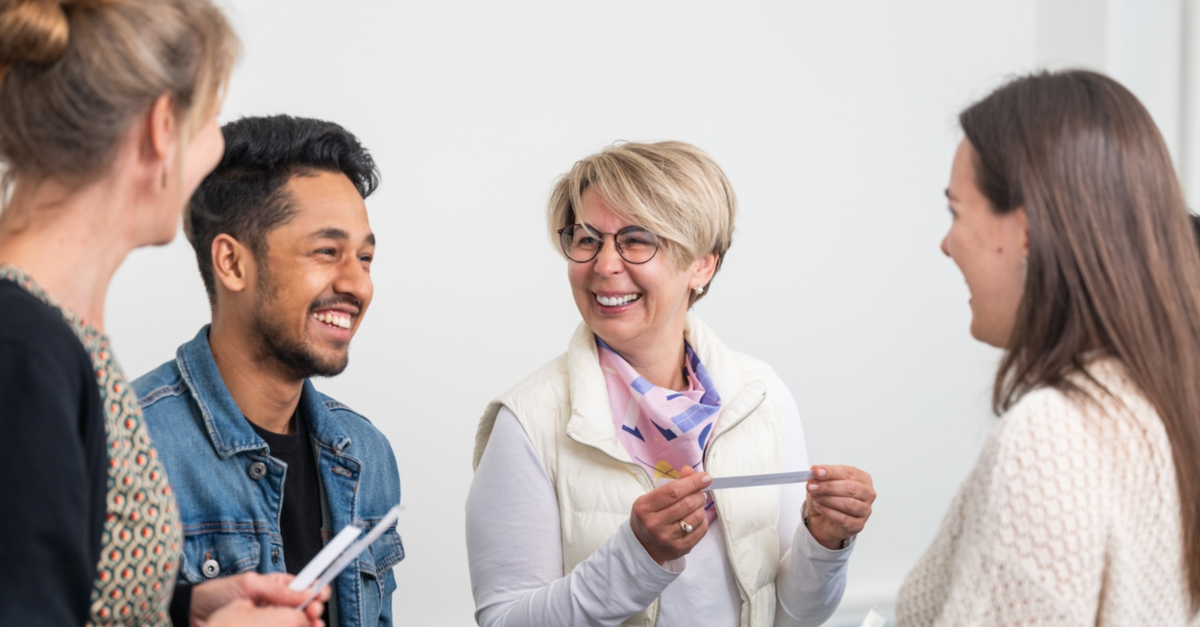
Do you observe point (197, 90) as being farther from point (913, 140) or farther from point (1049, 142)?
point (913, 140)

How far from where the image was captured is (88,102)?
984 millimetres

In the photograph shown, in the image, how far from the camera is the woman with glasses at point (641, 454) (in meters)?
1.69

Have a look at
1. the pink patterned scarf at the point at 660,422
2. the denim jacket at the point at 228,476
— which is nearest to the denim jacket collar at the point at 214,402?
the denim jacket at the point at 228,476

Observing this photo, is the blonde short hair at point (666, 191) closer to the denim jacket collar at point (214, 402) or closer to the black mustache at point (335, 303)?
the black mustache at point (335, 303)

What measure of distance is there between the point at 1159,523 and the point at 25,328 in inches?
43.5

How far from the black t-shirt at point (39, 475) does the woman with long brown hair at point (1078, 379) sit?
866mm

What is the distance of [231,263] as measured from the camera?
168 cm

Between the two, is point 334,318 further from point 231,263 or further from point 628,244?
point 628,244

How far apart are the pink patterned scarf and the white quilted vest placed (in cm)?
3

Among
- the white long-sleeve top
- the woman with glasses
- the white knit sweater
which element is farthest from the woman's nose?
the white knit sweater

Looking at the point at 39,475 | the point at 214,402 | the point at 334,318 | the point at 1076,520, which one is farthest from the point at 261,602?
the point at 1076,520

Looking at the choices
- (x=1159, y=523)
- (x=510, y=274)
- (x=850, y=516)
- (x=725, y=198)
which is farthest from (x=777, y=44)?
(x=1159, y=523)

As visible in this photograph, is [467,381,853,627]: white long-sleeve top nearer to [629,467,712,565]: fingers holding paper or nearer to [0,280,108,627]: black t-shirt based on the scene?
[629,467,712,565]: fingers holding paper

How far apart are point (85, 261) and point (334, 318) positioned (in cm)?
71
